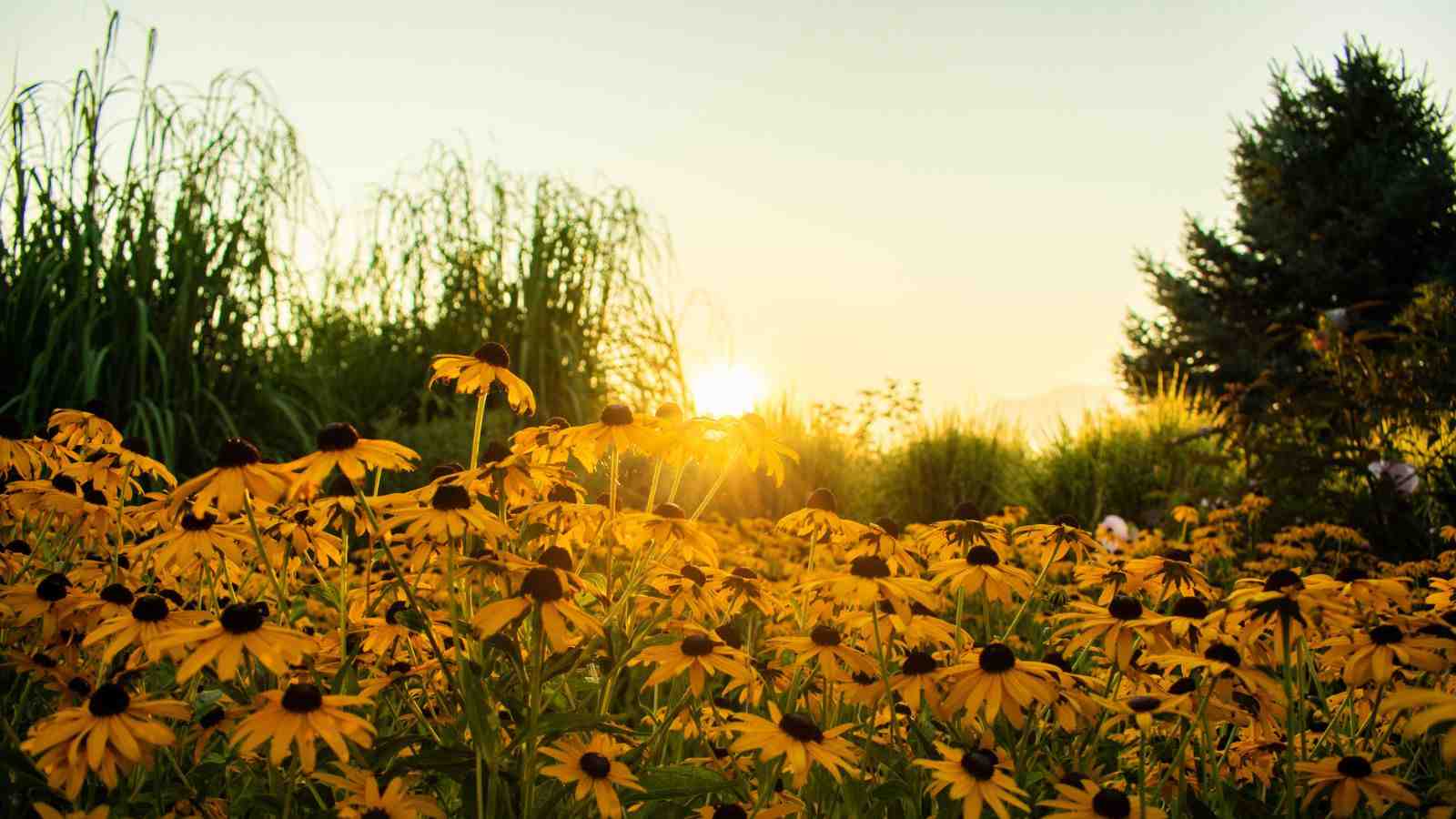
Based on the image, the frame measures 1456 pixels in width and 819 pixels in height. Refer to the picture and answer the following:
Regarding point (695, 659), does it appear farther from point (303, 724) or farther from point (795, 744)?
point (303, 724)

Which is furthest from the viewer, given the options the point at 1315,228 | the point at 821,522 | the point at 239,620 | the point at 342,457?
the point at 1315,228

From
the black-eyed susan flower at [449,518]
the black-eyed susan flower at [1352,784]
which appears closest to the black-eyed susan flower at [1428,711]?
the black-eyed susan flower at [1352,784]

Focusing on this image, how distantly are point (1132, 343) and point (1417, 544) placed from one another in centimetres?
1702

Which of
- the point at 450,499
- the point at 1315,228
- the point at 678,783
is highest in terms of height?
the point at 1315,228

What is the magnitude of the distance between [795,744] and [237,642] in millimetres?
784

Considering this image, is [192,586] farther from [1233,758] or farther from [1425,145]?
[1425,145]

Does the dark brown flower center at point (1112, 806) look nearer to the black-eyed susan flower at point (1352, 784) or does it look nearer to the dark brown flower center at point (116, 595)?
the black-eyed susan flower at point (1352, 784)

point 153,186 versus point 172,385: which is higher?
point 153,186

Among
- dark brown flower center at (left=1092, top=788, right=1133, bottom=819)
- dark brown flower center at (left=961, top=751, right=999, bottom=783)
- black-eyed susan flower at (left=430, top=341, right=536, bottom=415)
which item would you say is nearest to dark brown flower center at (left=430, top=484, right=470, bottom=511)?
black-eyed susan flower at (left=430, top=341, right=536, bottom=415)

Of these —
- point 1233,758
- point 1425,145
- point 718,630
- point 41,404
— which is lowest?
point 1233,758

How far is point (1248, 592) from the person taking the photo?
1.50 meters

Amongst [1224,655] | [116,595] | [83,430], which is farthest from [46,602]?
[1224,655]

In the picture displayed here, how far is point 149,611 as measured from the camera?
4.67 feet

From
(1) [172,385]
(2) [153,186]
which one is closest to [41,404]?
(1) [172,385]
